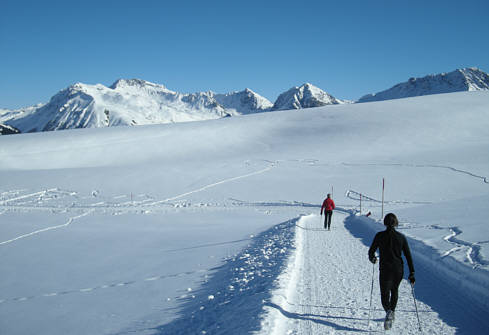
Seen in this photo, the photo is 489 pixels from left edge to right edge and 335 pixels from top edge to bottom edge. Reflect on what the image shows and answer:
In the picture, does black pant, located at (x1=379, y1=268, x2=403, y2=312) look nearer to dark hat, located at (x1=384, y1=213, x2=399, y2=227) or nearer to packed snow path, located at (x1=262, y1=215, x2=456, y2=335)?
packed snow path, located at (x1=262, y1=215, x2=456, y2=335)

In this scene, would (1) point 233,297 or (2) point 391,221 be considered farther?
(1) point 233,297

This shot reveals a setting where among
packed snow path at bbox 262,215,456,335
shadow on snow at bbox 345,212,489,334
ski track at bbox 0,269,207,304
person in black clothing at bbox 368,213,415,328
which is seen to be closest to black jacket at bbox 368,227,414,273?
person in black clothing at bbox 368,213,415,328

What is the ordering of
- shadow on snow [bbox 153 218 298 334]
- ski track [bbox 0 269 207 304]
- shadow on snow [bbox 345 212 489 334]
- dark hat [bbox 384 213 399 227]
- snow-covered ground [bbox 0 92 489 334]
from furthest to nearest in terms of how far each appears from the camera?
ski track [bbox 0 269 207 304]
snow-covered ground [bbox 0 92 489 334]
shadow on snow [bbox 153 218 298 334]
shadow on snow [bbox 345 212 489 334]
dark hat [bbox 384 213 399 227]

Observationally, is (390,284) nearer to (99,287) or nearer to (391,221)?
(391,221)

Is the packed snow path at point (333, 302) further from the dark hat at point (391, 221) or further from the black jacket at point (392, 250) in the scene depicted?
the dark hat at point (391, 221)

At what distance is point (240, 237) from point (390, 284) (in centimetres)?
905

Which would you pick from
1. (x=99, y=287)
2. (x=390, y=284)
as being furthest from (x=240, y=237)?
(x=390, y=284)

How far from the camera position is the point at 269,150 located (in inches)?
1791

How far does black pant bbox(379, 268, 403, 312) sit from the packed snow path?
0.37 metres

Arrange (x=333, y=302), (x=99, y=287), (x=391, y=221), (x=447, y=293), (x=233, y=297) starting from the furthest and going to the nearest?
(x=99, y=287)
(x=233, y=297)
(x=447, y=293)
(x=333, y=302)
(x=391, y=221)

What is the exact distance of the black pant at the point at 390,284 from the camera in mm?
5023

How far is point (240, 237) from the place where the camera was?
539 inches

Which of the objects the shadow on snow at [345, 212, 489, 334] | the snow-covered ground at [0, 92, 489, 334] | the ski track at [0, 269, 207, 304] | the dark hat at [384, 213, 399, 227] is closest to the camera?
the dark hat at [384, 213, 399, 227]

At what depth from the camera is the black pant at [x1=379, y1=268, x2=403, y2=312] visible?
16.5ft
